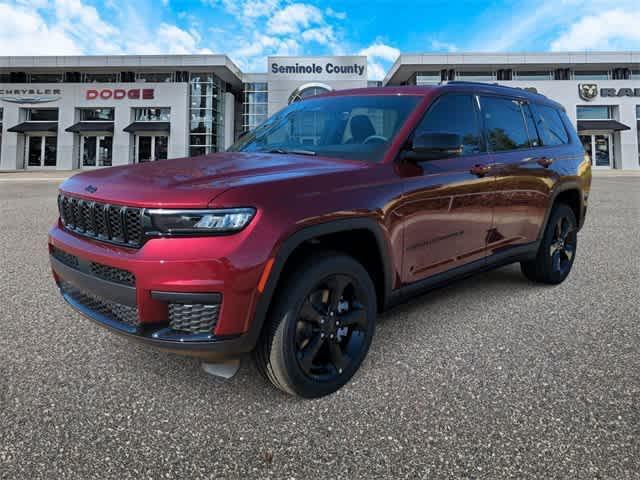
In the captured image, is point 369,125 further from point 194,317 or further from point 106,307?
point 106,307

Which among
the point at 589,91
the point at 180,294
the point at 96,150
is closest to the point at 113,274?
the point at 180,294

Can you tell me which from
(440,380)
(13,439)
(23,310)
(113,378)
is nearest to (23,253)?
(23,310)

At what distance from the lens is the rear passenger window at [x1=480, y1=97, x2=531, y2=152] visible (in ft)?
11.4

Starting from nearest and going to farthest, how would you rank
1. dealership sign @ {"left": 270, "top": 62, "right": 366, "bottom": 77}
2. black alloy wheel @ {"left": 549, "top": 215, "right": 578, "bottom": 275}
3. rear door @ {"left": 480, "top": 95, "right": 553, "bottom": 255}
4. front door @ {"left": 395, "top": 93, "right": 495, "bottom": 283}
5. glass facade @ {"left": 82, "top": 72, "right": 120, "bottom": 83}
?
1. front door @ {"left": 395, "top": 93, "right": 495, "bottom": 283}
2. rear door @ {"left": 480, "top": 95, "right": 553, "bottom": 255}
3. black alloy wheel @ {"left": 549, "top": 215, "right": 578, "bottom": 275}
4. dealership sign @ {"left": 270, "top": 62, "right": 366, "bottom": 77}
5. glass facade @ {"left": 82, "top": 72, "right": 120, "bottom": 83}

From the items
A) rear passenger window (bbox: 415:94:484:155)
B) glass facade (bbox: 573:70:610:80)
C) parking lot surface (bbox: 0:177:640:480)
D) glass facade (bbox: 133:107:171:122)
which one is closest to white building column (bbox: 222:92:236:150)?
glass facade (bbox: 133:107:171:122)

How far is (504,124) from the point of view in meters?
3.66

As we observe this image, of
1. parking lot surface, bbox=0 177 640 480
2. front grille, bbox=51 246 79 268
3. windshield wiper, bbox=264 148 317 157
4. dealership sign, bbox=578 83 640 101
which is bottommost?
parking lot surface, bbox=0 177 640 480

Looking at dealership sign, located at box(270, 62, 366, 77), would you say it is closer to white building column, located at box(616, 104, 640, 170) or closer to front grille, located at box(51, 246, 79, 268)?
white building column, located at box(616, 104, 640, 170)

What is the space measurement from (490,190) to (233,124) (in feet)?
146

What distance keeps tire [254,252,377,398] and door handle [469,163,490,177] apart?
4.22ft

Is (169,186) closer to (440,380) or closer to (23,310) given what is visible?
(440,380)

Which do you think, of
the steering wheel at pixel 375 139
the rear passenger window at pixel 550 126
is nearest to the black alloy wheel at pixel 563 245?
the rear passenger window at pixel 550 126

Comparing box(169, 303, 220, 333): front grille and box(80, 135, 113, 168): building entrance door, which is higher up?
box(80, 135, 113, 168): building entrance door

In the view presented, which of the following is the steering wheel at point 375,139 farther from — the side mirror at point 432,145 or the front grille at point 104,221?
the front grille at point 104,221
